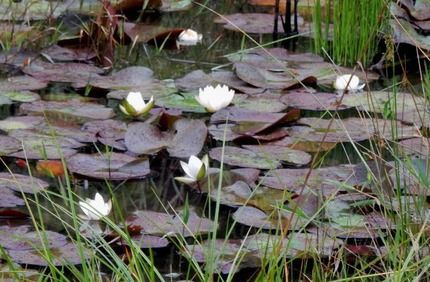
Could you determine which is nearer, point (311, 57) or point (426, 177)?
point (426, 177)

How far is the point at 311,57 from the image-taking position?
379cm

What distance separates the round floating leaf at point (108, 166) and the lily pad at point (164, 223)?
0.80 ft

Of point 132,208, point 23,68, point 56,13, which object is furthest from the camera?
point 56,13

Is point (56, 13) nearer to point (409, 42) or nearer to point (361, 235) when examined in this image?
point (409, 42)

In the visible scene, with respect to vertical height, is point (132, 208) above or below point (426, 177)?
below

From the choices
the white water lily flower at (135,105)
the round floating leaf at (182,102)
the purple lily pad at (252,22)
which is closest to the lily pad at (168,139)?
the white water lily flower at (135,105)

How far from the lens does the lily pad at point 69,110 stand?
311 cm

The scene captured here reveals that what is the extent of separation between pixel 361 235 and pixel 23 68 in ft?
5.28

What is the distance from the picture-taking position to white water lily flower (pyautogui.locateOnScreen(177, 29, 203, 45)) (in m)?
3.97

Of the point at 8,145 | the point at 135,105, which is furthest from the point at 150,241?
the point at 135,105

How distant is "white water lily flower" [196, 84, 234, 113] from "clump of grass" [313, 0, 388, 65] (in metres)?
0.64

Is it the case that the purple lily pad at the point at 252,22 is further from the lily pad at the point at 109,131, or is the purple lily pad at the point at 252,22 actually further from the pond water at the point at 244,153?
the lily pad at the point at 109,131

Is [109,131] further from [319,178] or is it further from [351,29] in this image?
[351,29]

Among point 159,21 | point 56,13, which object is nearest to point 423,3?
point 159,21
